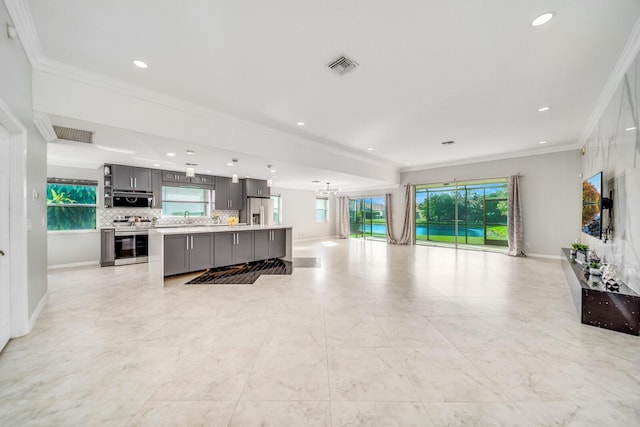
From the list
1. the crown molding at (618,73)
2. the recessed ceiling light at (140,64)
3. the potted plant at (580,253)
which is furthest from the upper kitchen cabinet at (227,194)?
the potted plant at (580,253)

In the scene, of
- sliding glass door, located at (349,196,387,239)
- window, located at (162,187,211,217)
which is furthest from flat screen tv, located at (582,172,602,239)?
window, located at (162,187,211,217)

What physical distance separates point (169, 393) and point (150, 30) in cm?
296

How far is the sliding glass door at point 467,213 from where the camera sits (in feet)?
30.9

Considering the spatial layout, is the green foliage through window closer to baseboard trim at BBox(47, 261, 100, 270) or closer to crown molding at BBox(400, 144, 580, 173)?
baseboard trim at BBox(47, 261, 100, 270)

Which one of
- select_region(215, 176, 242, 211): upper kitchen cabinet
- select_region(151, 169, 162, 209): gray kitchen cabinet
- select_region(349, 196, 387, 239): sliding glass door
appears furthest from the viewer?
select_region(349, 196, 387, 239): sliding glass door

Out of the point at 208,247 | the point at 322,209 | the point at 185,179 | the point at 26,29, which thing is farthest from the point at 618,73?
the point at 322,209

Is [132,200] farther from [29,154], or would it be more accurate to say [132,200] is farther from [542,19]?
[542,19]

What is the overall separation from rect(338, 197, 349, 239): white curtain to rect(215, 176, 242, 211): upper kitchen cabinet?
5108 millimetres

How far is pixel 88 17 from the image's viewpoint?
205 cm

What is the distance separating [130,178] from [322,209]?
7542mm

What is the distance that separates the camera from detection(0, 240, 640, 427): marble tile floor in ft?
4.95

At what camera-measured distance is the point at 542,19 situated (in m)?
2.08

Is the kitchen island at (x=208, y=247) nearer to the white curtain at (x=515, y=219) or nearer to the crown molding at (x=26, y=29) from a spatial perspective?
the crown molding at (x=26, y=29)

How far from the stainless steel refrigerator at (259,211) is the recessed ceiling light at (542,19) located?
23.5ft
